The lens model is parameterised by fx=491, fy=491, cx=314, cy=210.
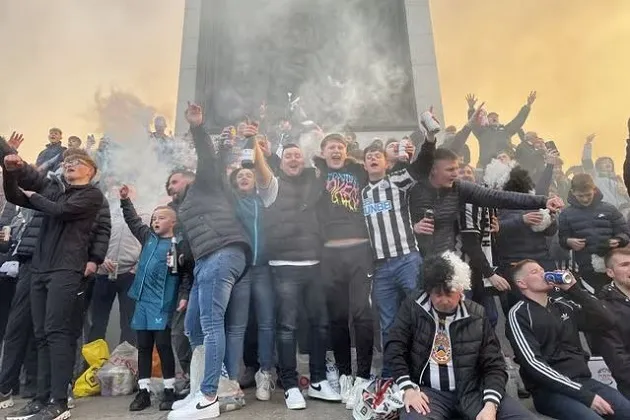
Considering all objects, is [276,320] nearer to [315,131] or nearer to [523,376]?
A: [523,376]

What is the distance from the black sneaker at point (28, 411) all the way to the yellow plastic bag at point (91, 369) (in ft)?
1.68

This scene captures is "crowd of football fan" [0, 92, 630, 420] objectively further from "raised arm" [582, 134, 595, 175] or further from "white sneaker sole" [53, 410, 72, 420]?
"raised arm" [582, 134, 595, 175]

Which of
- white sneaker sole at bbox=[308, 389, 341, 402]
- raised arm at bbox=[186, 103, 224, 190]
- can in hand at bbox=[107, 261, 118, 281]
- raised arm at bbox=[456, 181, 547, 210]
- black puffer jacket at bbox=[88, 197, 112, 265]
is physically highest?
raised arm at bbox=[186, 103, 224, 190]

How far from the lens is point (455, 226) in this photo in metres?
3.45

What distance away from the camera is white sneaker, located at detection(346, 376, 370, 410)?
107 inches

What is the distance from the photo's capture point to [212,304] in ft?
9.68

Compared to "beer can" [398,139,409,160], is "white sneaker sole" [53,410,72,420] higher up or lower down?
lower down

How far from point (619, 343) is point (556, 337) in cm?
44

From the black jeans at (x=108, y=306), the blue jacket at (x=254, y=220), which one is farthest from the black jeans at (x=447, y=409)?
the black jeans at (x=108, y=306)

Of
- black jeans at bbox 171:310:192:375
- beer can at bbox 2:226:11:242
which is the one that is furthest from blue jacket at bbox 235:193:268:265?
beer can at bbox 2:226:11:242

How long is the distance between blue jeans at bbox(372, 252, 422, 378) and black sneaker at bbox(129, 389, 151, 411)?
5.11 ft

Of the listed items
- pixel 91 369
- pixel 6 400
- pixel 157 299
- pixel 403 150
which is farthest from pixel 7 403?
pixel 403 150

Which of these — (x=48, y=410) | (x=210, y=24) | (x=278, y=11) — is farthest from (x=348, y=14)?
(x=48, y=410)

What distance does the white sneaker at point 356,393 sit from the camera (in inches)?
107
